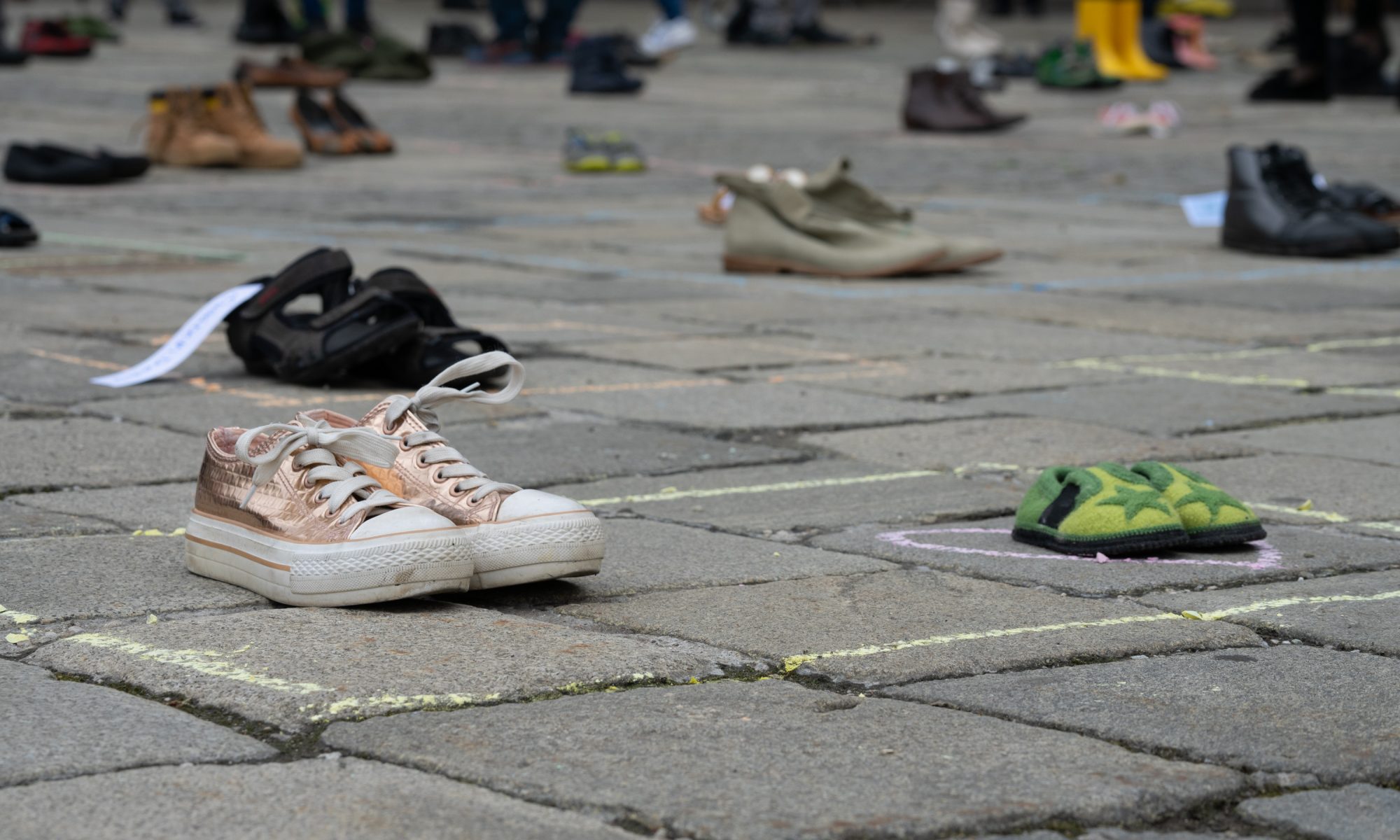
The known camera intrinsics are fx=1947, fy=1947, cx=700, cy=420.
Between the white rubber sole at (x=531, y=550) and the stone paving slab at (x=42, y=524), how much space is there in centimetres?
73

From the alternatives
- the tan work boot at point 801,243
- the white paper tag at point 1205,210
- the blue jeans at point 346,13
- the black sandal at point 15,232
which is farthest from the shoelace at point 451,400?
the blue jeans at point 346,13

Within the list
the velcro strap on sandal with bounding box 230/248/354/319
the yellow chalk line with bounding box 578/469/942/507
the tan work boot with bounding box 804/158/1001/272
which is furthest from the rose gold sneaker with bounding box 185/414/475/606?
the tan work boot with bounding box 804/158/1001/272

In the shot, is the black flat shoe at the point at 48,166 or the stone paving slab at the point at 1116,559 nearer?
the stone paving slab at the point at 1116,559

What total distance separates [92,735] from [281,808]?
0.30m

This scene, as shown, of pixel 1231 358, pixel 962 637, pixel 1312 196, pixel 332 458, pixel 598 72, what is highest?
pixel 332 458

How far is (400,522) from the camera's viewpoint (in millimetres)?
2613

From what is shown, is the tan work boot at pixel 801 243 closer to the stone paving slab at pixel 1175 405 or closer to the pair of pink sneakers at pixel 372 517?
the stone paving slab at pixel 1175 405

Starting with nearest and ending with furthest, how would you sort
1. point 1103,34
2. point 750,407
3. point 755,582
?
point 755,582
point 750,407
point 1103,34

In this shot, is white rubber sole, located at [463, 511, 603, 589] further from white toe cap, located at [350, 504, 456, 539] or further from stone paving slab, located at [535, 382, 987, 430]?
stone paving slab, located at [535, 382, 987, 430]

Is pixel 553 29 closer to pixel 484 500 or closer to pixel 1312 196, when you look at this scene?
pixel 1312 196

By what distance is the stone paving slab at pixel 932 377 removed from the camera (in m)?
4.61

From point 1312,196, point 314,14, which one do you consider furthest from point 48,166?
point 314,14

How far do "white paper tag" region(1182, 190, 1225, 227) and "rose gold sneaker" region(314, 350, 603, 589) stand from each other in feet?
19.5

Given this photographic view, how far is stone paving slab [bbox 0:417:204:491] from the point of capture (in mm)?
3438
